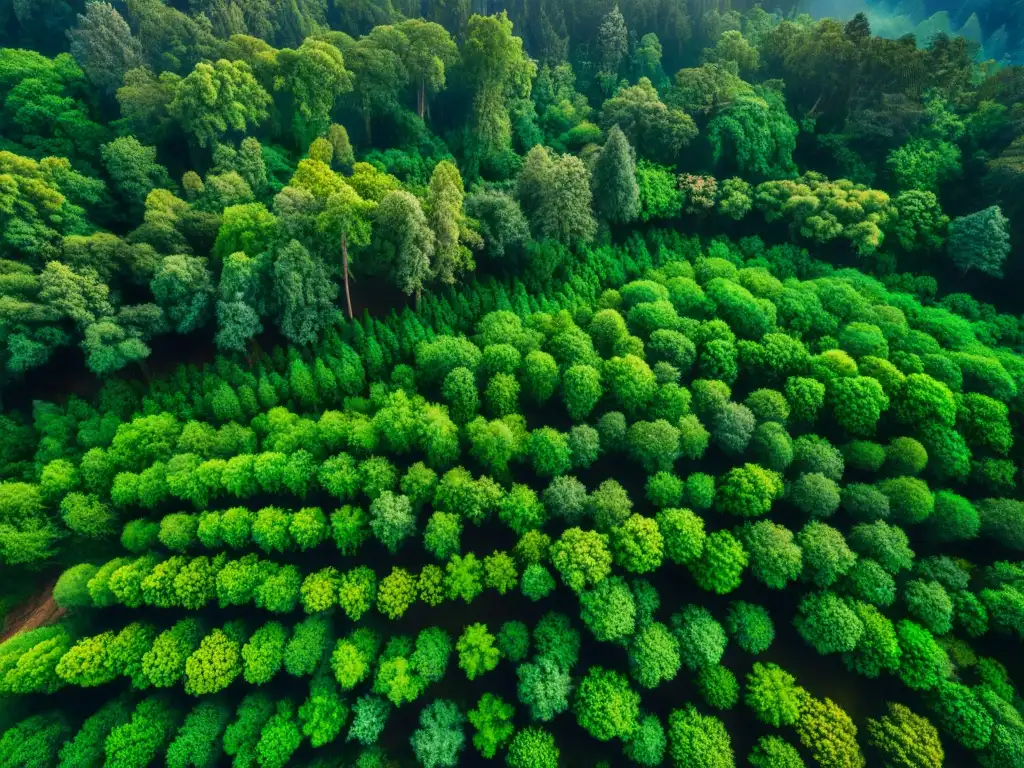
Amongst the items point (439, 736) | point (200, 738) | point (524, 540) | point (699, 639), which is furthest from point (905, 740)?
point (200, 738)

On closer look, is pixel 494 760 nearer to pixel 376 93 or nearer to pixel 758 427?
pixel 758 427

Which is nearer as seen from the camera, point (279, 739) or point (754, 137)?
point (279, 739)

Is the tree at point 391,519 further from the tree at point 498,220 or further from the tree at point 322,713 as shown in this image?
the tree at point 498,220

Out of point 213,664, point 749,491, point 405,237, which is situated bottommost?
point 213,664

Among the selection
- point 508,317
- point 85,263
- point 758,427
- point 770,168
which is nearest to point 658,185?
point 770,168

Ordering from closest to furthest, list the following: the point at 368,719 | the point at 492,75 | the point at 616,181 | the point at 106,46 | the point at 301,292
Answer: the point at 368,719 → the point at 301,292 → the point at 616,181 → the point at 106,46 → the point at 492,75

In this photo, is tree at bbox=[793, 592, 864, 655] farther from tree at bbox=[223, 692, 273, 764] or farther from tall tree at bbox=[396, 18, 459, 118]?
tall tree at bbox=[396, 18, 459, 118]

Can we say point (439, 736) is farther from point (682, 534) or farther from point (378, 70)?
point (378, 70)

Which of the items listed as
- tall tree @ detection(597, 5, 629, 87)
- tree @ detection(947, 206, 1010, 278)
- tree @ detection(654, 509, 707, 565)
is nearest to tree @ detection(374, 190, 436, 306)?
tree @ detection(654, 509, 707, 565)
